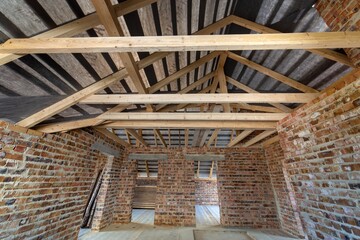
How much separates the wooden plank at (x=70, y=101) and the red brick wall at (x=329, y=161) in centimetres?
262

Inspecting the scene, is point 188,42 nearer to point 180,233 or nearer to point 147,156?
point 180,233

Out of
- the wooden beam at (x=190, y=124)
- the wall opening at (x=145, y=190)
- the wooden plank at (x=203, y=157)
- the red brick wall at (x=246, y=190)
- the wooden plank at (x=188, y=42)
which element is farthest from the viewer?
the wall opening at (x=145, y=190)

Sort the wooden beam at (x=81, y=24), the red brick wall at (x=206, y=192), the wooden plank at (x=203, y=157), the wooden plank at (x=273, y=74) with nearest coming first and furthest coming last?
the wooden beam at (x=81, y=24), the wooden plank at (x=273, y=74), the wooden plank at (x=203, y=157), the red brick wall at (x=206, y=192)

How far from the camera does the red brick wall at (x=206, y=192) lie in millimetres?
9766

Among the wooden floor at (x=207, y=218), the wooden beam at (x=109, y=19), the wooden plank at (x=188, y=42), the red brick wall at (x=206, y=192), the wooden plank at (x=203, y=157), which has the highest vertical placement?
the wooden beam at (x=109, y=19)

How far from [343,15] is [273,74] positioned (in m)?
1.12

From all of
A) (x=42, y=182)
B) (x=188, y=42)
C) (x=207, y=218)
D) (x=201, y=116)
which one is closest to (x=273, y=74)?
(x=201, y=116)

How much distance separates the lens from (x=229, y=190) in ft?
17.2

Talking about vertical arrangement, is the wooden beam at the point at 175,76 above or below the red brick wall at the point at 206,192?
above

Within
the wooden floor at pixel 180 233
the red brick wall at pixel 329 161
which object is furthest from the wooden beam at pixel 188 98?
the wooden floor at pixel 180 233

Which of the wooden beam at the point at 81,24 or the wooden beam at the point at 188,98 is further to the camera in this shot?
the wooden beam at the point at 188,98

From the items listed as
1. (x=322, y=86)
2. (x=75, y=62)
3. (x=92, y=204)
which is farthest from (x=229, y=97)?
(x=92, y=204)

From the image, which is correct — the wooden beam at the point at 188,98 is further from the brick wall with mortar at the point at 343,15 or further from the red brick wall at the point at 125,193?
the red brick wall at the point at 125,193

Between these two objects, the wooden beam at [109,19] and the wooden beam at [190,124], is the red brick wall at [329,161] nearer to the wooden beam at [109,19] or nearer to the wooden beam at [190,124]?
the wooden beam at [190,124]
